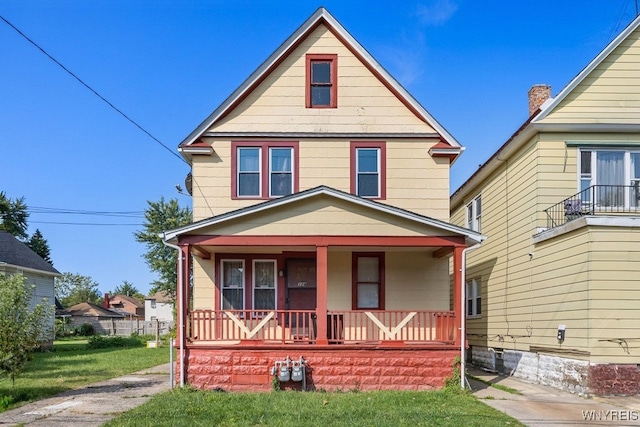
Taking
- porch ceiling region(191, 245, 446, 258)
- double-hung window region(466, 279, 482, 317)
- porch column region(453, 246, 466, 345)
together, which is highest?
porch ceiling region(191, 245, 446, 258)

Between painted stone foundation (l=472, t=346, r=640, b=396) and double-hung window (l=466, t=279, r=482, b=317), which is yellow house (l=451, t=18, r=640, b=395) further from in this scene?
double-hung window (l=466, t=279, r=482, b=317)

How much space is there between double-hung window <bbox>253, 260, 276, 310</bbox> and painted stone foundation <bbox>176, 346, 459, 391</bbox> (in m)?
2.66

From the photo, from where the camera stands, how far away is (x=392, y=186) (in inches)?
588

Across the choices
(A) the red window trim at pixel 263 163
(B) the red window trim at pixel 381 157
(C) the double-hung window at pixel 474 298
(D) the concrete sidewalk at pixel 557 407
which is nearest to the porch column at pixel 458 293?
(D) the concrete sidewalk at pixel 557 407

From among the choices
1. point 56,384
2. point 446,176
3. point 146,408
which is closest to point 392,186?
point 446,176

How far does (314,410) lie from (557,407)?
15.2ft

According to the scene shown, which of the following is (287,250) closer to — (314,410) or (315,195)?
(315,195)

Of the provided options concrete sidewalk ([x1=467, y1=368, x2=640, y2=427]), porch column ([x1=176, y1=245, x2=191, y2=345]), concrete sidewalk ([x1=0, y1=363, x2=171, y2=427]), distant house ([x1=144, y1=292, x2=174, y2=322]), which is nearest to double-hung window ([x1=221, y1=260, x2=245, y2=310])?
porch column ([x1=176, y1=245, x2=191, y2=345])

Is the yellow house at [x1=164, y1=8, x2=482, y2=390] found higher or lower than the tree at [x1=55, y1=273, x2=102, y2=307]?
higher

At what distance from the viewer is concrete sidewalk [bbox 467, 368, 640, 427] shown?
8.98m

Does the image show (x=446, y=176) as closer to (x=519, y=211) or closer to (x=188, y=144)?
(x=519, y=211)

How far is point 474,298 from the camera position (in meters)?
19.5

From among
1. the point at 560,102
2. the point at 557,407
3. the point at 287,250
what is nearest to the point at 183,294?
the point at 287,250

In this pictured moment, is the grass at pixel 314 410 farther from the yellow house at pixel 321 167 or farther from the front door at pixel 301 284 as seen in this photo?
the front door at pixel 301 284
